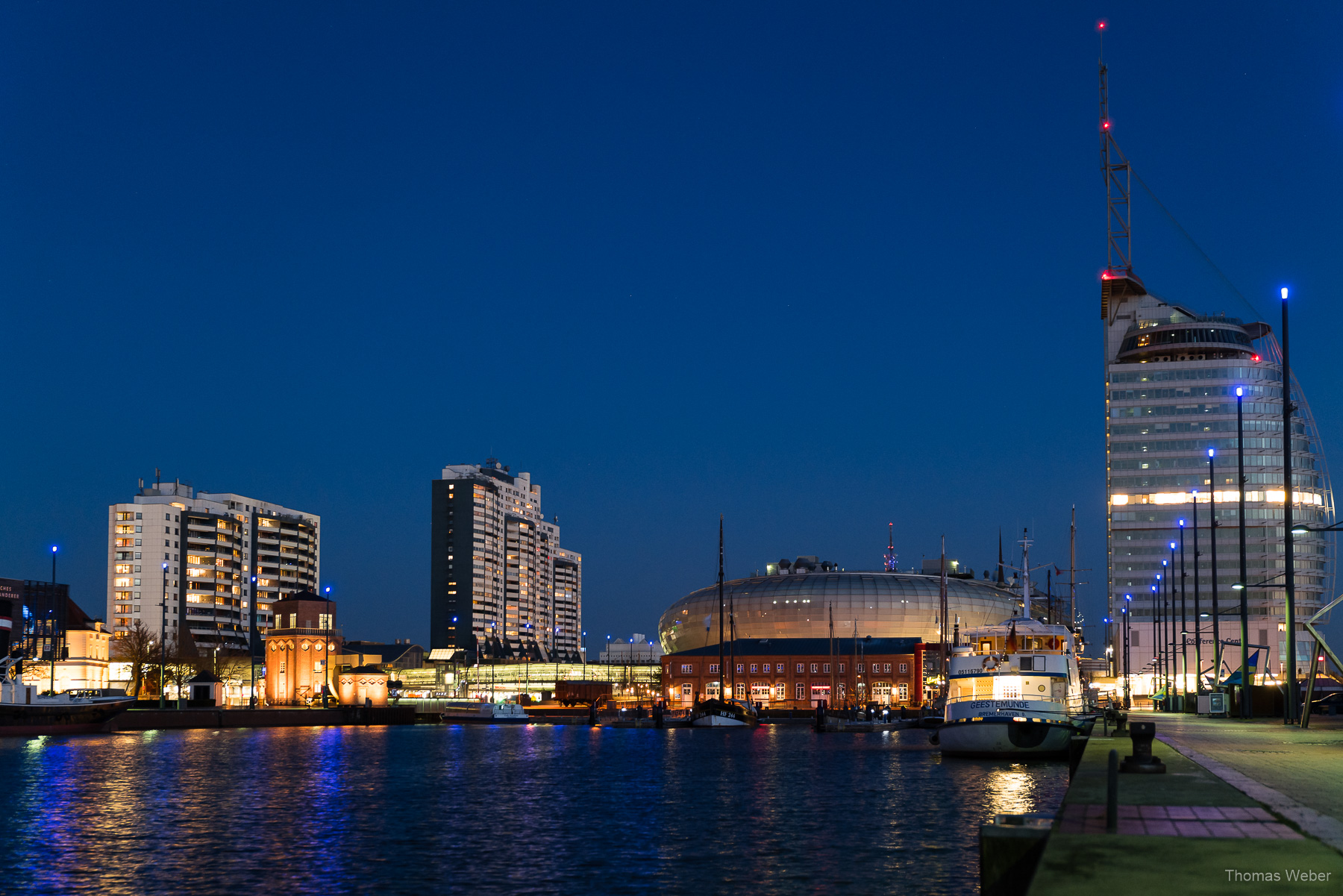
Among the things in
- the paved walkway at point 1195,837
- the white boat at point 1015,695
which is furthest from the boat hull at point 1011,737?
the paved walkway at point 1195,837

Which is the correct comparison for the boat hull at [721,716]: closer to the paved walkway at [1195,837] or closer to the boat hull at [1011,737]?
the boat hull at [1011,737]

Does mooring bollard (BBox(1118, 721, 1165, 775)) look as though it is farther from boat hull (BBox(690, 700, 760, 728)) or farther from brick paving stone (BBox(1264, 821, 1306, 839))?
boat hull (BBox(690, 700, 760, 728))

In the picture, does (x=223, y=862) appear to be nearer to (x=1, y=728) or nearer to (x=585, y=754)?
(x=585, y=754)

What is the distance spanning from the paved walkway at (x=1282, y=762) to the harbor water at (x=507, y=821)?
20.0 ft

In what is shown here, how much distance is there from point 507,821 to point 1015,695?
3591cm

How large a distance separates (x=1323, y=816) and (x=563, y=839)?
25.7m

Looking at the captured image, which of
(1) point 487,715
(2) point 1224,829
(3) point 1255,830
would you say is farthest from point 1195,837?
(1) point 487,715

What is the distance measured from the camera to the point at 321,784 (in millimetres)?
62344

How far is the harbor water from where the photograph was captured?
105 ft

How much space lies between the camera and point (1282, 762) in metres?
32.0

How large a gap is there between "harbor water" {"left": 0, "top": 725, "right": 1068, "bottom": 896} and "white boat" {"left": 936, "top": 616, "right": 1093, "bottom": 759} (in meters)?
1.34

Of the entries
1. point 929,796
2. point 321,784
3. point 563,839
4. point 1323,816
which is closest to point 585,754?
point 321,784

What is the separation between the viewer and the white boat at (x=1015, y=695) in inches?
2645

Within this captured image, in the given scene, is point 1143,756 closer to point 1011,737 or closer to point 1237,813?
point 1237,813
